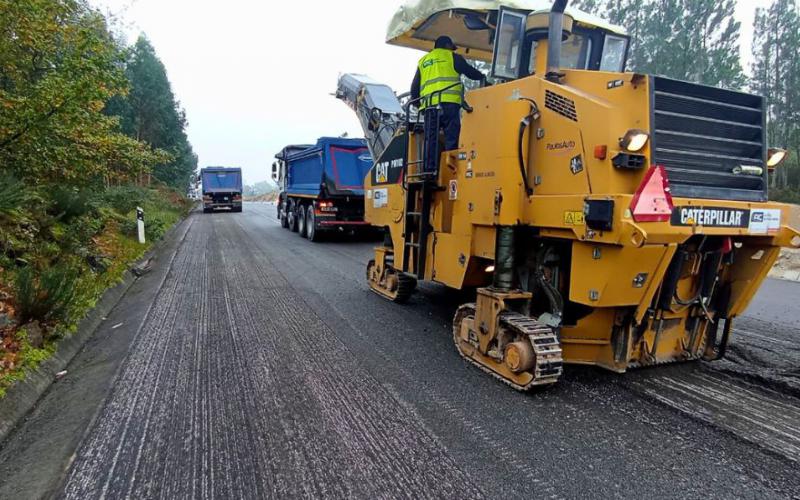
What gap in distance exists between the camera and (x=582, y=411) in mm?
3396

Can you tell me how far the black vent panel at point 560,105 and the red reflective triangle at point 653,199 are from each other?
29.6 inches

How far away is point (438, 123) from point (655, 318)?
8.93 ft

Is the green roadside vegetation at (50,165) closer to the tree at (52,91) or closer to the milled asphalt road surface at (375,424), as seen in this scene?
the tree at (52,91)

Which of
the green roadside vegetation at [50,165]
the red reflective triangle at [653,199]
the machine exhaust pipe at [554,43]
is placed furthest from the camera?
the green roadside vegetation at [50,165]

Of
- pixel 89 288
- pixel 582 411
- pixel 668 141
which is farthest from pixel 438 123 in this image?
pixel 89 288

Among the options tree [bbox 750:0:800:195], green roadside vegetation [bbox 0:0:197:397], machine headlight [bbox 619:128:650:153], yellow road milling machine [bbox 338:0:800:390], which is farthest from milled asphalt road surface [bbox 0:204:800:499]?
tree [bbox 750:0:800:195]

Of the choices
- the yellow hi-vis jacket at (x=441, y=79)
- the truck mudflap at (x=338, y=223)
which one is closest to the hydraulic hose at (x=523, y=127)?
the yellow hi-vis jacket at (x=441, y=79)

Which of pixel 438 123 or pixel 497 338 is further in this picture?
pixel 438 123

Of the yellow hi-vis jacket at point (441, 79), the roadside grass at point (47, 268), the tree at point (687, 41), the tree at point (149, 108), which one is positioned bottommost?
the roadside grass at point (47, 268)

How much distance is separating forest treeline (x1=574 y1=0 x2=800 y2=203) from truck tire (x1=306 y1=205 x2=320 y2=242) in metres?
26.0

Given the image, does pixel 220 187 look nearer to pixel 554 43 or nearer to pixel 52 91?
pixel 52 91

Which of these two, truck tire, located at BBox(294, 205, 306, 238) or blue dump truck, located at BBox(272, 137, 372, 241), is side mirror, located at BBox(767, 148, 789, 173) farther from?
truck tire, located at BBox(294, 205, 306, 238)

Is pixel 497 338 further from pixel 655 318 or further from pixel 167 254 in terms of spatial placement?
pixel 167 254

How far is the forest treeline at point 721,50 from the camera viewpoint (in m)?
31.5
